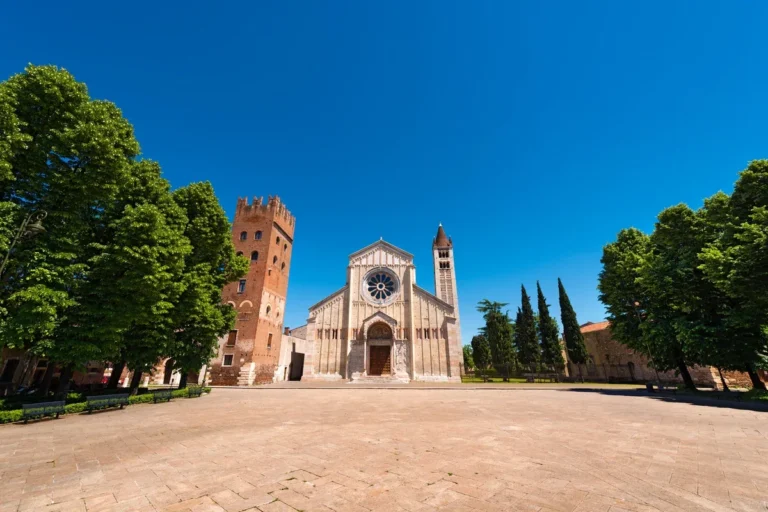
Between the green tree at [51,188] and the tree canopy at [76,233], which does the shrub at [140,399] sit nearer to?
the tree canopy at [76,233]

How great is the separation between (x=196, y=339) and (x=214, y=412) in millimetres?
7349

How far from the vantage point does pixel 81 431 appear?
8.90 m

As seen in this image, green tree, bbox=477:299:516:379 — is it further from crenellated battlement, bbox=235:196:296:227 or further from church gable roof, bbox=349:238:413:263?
crenellated battlement, bbox=235:196:296:227

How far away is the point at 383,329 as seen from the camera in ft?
115

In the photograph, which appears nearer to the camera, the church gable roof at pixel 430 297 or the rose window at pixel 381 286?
the church gable roof at pixel 430 297

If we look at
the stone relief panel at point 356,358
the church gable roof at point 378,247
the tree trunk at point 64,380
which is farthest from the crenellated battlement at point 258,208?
the tree trunk at point 64,380

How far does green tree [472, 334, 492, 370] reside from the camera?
63594 millimetres

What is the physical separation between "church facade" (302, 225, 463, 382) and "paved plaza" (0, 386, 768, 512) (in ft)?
77.9

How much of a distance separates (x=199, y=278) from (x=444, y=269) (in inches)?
1590

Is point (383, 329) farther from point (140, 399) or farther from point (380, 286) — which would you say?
point (140, 399)

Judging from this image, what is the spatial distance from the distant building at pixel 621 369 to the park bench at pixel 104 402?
3629cm

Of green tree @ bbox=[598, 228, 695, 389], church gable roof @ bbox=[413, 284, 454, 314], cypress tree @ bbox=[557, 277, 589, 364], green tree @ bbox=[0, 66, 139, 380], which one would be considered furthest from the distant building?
green tree @ bbox=[0, 66, 139, 380]

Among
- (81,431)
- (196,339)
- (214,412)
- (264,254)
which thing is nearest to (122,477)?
(81,431)

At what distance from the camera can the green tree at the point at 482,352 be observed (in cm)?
6359
